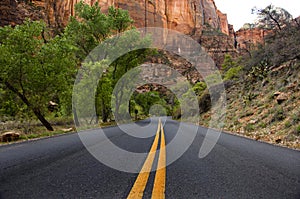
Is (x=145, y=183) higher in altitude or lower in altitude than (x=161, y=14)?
lower

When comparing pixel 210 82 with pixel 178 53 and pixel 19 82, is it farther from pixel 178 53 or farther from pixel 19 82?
pixel 178 53

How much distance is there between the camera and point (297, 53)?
18125 mm

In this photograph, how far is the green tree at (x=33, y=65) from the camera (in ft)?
44.4

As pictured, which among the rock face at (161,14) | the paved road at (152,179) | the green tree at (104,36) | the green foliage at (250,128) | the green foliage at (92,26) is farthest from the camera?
the rock face at (161,14)

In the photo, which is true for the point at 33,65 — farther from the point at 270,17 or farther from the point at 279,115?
the point at 270,17

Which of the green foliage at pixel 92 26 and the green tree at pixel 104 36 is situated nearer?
the green tree at pixel 104 36

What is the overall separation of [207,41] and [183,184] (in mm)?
112105

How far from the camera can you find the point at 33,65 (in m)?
14.2

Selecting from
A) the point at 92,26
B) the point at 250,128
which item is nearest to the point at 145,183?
the point at 250,128

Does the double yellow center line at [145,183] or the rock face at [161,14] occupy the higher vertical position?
the rock face at [161,14]

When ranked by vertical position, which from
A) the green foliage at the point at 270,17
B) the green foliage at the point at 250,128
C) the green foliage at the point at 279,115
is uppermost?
the green foliage at the point at 270,17

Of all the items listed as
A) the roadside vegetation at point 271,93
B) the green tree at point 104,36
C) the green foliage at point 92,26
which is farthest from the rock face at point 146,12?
the roadside vegetation at point 271,93

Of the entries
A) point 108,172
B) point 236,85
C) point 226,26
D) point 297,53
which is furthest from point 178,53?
point 108,172

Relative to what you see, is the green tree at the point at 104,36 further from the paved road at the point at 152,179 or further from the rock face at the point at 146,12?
the rock face at the point at 146,12
